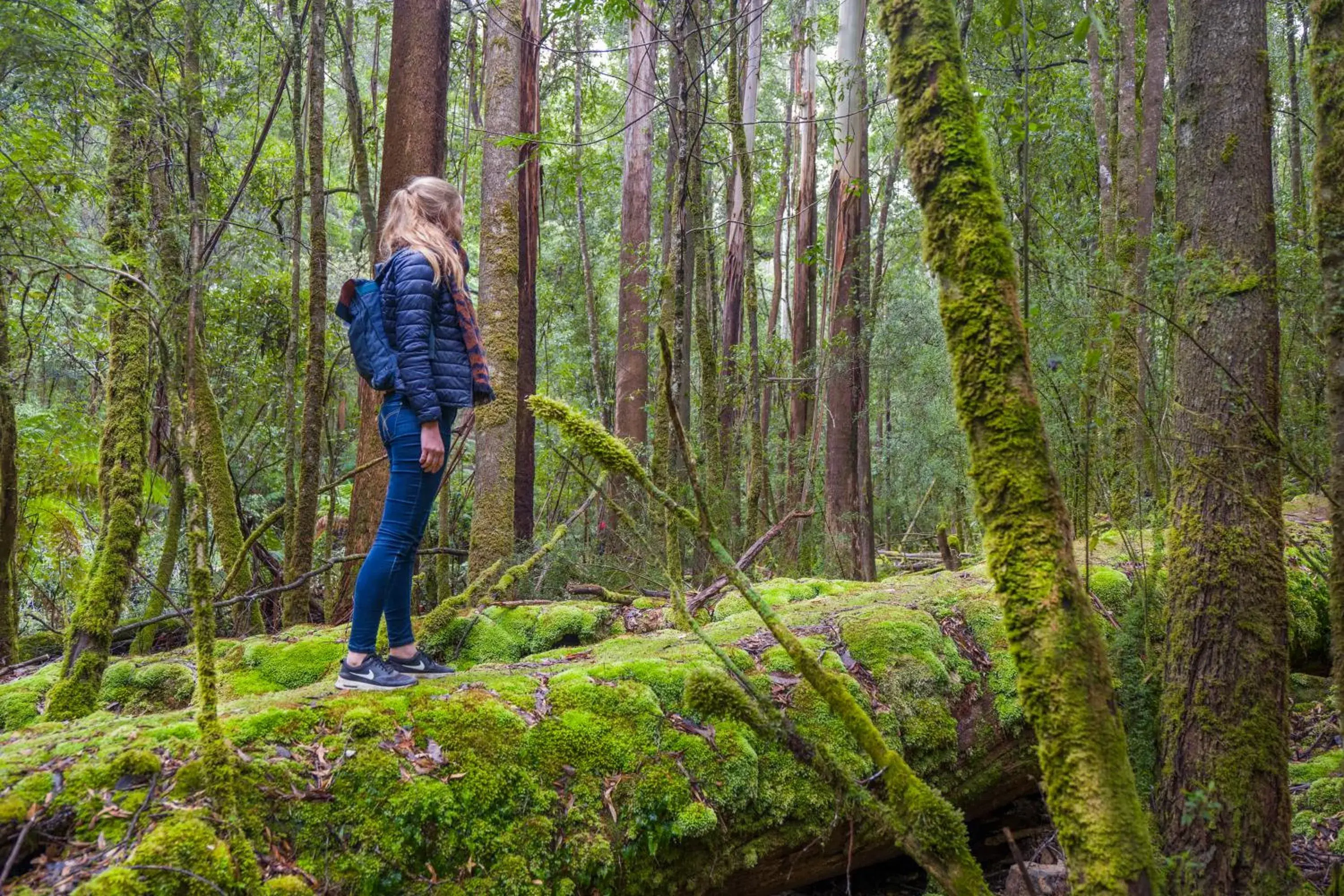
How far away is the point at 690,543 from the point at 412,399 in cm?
563

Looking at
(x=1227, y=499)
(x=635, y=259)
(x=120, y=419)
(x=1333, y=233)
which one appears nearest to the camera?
(x=1333, y=233)

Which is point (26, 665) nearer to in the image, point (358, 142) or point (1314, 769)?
point (358, 142)

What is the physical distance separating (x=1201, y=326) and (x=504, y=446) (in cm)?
433

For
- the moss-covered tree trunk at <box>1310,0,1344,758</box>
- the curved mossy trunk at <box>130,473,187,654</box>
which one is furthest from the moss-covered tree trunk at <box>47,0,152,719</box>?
the moss-covered tree trunk at <box>1310,0,1344,758</box>

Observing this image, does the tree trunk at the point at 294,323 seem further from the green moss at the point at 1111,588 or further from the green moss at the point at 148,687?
the green moss at the point at 1111,588

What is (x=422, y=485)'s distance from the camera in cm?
370

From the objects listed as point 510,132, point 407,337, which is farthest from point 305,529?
point 510,132

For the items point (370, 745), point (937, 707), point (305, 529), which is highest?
point (305, 529)

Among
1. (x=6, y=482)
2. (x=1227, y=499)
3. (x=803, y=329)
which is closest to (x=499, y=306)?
(x=6, y=482)

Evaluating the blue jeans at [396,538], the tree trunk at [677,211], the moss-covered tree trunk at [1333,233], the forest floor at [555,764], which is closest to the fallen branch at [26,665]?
the forest floor at [555,764]

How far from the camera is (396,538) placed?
3617mm

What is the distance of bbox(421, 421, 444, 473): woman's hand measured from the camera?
3.59 metres

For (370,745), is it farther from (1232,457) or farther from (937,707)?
(1232,457)

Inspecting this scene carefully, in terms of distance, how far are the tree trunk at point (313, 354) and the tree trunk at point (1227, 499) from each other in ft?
17.8
